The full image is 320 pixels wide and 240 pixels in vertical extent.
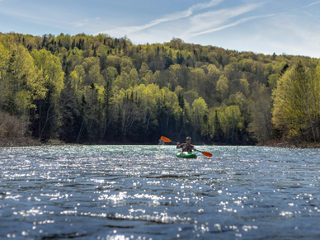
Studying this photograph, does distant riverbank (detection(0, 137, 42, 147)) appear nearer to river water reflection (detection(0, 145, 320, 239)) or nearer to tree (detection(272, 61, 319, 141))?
river water reflection (detection(0, 145, 320, 239))

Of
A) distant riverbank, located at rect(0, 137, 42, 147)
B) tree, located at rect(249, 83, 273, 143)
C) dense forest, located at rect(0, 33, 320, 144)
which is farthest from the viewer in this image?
tree, located at rect(249, 83, 273, 143)

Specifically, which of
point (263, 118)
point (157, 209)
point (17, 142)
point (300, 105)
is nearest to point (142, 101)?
point (263, 118)

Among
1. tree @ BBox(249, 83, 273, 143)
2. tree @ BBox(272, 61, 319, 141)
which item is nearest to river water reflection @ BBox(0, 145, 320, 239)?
tree @ BBox(272, 61, 319, 141)

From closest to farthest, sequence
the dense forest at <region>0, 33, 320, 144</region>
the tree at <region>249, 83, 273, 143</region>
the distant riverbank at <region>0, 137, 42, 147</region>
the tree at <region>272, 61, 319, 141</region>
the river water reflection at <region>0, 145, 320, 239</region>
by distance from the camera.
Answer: the river water reflection at <region>0, 145, 320, 239</region>, the distant riverbank at <region>0, 137, 42, 147</region>, the tree at <region>272, 61, 319, 141</region>, the dense forest at <region>0, 33, 320, 144</region>, the tree at <region>249, 83, 273, 143</region>

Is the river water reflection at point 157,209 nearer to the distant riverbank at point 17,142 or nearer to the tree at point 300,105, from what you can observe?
the distant riverbank at point 17,142

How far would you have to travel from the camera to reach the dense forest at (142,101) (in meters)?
49.8

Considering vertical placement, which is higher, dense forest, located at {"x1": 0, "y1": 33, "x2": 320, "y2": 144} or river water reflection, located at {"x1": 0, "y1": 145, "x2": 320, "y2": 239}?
dense forest, located at {"x1": 0, "y1": 33, "x2": 320, "y2": 144}

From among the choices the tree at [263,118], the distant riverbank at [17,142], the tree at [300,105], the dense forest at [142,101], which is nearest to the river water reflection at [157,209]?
the distant riverbank at [17,142]

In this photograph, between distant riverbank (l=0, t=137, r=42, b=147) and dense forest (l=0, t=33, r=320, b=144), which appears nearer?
distant riverbank (l=0, t=137, r=42, b=147)

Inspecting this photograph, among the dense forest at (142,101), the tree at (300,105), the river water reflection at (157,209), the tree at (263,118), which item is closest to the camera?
the river water reflection at (157,209)

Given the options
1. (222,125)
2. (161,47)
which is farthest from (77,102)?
(161,47)

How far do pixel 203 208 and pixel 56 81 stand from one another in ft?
211

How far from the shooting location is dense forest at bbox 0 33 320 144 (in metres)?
49.8

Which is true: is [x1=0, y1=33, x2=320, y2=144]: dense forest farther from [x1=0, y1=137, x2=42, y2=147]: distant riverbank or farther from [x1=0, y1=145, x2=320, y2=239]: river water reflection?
[x1=0, y1=145, x2=320, y2=239]: river water reflection
